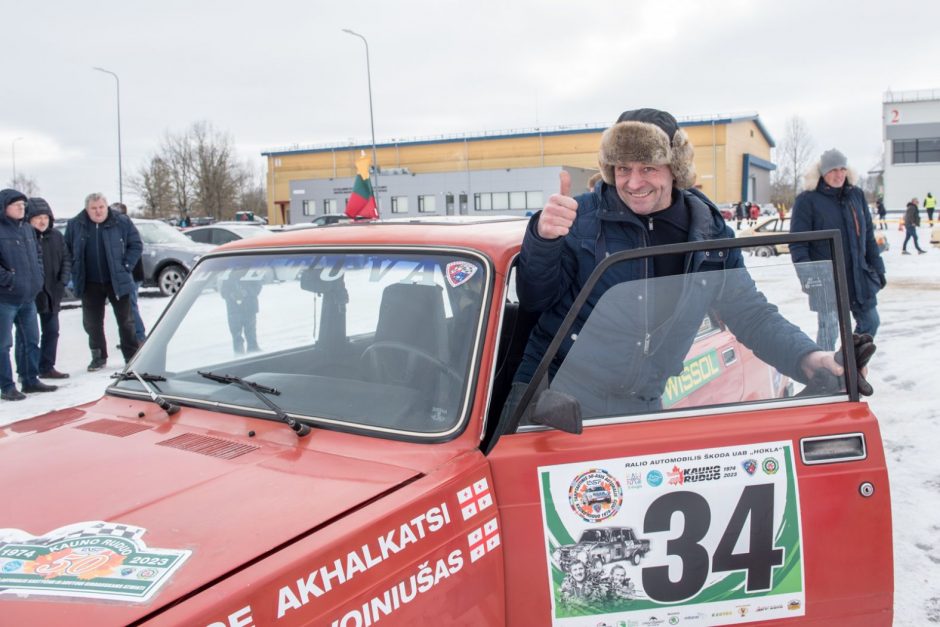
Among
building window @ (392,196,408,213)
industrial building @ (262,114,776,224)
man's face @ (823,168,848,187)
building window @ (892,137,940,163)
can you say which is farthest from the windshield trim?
building window @ (892,137,940,163)

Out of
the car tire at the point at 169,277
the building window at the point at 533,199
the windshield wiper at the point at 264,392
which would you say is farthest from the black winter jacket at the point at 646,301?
the building window at the point at 533,199


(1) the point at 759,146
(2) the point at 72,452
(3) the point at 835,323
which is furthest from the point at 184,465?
(1) the point at 759,146

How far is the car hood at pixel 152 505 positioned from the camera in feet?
4.66

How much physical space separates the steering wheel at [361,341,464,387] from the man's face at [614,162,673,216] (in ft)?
2.86

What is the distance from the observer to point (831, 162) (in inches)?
201

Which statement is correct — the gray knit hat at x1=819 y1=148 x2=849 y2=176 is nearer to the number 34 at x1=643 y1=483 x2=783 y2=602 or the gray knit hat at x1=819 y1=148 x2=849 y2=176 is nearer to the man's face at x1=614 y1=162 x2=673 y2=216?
the man's face at x1=614 y1=162 x2=673 y2=216

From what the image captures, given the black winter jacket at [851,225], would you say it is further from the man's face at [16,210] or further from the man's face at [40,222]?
the man's face at [40,222]

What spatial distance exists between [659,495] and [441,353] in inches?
29.7

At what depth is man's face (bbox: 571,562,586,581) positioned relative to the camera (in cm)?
190

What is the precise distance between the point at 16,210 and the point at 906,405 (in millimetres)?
7766

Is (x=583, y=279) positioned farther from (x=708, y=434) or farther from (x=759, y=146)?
(x=759, y=146)

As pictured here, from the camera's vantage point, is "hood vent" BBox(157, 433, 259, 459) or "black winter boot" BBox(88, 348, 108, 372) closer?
"hood vent" BBox(157, 433, 259, 459)

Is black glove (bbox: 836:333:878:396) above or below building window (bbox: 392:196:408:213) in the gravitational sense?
below

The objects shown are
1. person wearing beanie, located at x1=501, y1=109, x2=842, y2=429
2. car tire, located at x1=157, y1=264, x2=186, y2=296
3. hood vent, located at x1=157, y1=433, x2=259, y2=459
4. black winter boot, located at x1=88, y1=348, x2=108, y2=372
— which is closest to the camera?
hood vent, located at x1=157, y1=433, x2=259, y2=459
